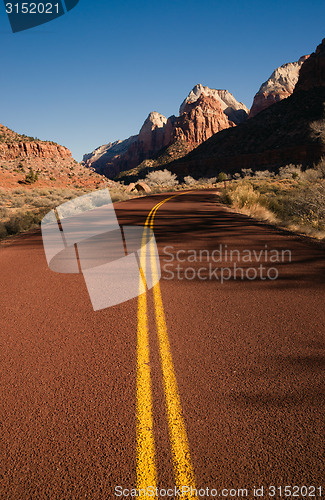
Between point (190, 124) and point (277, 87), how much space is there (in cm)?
4515

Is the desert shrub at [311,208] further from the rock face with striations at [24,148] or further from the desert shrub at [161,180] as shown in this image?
the rock face with striations at [24,148]

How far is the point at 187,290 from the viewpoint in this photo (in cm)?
508

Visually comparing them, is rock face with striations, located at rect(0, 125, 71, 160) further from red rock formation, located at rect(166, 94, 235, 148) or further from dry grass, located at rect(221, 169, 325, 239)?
red rock formation, located at rect(166, 94, 235, 148)

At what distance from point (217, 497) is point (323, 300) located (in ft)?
11.7

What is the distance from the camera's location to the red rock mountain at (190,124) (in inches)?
4641

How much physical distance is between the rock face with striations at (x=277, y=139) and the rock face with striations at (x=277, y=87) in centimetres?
4484

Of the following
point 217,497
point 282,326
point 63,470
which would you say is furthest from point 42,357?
point 282,326

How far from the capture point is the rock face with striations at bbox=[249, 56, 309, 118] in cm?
12025

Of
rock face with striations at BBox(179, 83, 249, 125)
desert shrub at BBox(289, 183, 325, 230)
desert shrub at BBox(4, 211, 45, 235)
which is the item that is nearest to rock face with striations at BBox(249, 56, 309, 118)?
rock face with striations at BBox(179, 83, 249, 125)

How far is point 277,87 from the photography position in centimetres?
12719

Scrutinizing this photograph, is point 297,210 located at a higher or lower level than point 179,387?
higher

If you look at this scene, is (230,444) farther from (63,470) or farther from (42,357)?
(42,357)

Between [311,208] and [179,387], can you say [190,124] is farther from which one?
[179,387]

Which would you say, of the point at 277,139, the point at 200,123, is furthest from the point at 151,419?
the point at 200,123
